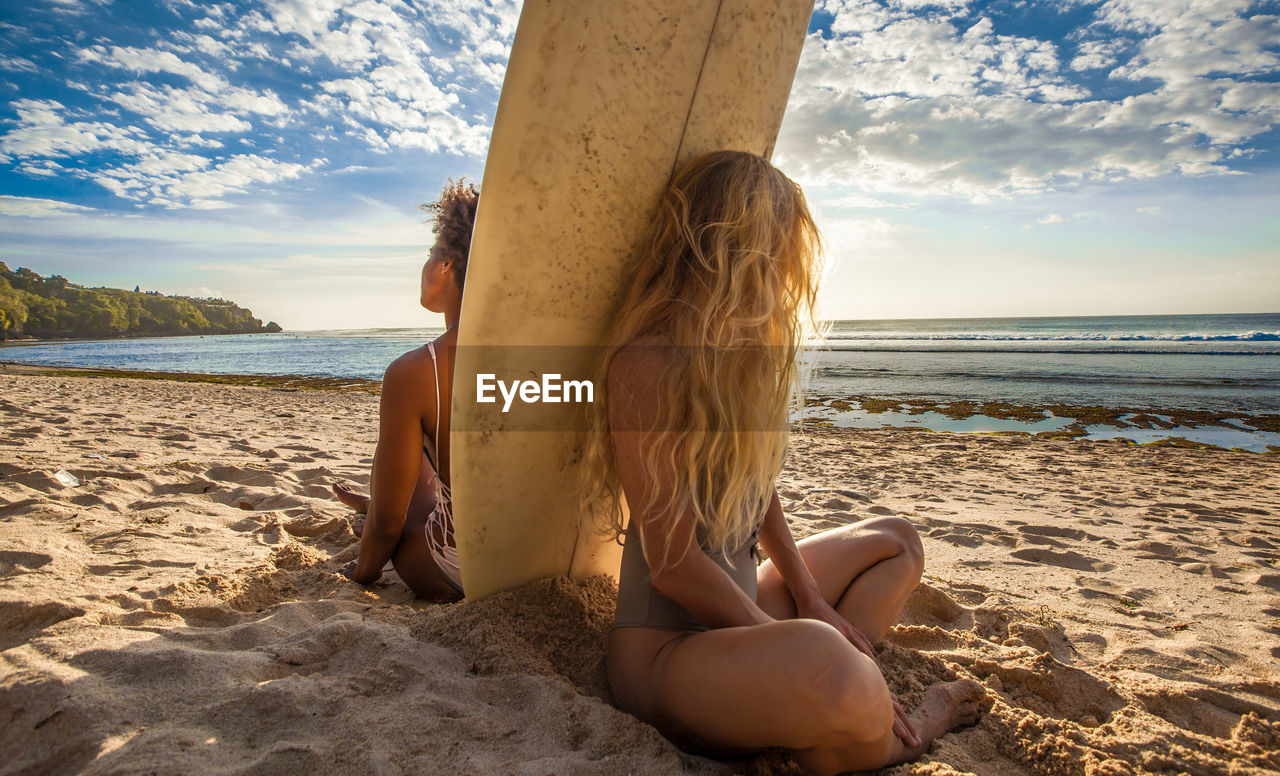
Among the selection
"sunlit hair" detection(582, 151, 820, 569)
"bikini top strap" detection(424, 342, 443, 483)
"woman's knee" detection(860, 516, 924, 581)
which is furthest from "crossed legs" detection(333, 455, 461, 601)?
"woman's knee" detection(860, 516, 924, 581)

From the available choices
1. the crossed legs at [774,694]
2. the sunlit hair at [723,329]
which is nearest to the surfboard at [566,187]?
the sunlit hair at [723,329]

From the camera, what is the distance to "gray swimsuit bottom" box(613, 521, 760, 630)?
153cm

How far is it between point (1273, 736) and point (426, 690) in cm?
212

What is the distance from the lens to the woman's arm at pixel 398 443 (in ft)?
7.19

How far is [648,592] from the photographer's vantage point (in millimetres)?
1542

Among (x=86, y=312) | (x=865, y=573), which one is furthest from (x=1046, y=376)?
(x=86, y=312)

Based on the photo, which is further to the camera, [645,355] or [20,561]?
[20,561]

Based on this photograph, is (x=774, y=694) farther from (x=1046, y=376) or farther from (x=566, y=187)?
(x=1046, y=376)

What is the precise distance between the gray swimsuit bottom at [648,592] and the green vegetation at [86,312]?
55.3 metres

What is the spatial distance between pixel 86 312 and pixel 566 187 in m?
65.9

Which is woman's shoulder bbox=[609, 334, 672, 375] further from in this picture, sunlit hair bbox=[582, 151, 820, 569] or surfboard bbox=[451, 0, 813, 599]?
surfboard bbox=[451, 0, 813, 599]

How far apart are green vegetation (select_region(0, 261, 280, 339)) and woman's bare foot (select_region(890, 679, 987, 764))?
55813mm

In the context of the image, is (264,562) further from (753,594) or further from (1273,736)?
(1273,736)

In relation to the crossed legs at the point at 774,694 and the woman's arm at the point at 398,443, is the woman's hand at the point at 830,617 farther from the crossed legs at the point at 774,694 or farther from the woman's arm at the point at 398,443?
the woman's arm at the point at 398,443
